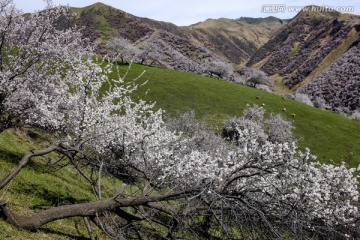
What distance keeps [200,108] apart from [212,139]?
15770mm

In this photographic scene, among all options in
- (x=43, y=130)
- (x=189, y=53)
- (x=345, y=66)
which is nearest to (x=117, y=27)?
(x=189, y=53)

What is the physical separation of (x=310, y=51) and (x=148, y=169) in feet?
513

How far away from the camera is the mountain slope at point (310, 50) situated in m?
133

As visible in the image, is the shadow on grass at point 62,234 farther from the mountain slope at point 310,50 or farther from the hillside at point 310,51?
the mountain slope at point 310,50

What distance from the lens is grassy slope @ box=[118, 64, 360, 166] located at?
170ft

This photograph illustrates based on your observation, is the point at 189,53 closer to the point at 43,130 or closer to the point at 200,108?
the point at 200,108

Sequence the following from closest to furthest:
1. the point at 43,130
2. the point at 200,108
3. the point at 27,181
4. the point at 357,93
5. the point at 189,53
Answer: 1. the point at 27,181
2. the point at 43,130
3. the point at 200,108
4. the point at 357,93
5. the point at 189,53

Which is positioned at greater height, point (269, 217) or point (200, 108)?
point (269, 217)

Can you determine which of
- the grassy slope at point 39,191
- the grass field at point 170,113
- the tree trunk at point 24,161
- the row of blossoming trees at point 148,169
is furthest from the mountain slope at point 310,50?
the tree trunk at point 24,161

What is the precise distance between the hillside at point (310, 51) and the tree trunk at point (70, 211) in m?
105

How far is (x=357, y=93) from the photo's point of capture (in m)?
90.7

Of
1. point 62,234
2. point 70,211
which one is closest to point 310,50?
point 62,234

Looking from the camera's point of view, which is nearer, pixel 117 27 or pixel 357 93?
pixel 357 93

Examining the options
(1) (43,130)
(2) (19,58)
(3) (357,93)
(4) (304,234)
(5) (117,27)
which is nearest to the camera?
(4) (304,234)
